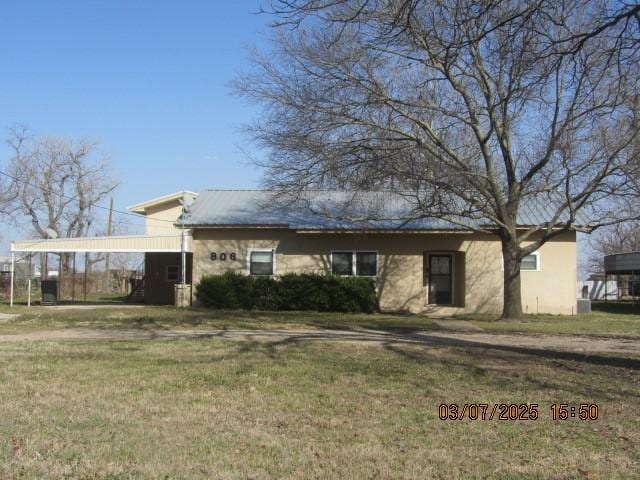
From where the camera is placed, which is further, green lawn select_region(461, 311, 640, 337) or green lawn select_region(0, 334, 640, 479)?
green lawn select_region(461, 311, 640, 337)

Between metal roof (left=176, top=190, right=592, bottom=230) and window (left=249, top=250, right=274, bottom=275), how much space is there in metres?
1.12

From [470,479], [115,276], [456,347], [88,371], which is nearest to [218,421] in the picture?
[470,479]

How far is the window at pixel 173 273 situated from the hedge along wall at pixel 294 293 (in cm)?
577

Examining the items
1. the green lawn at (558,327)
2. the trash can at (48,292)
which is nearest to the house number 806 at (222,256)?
the trash can at (48,292)

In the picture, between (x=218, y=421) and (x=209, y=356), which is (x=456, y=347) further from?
(x=218, y=421)

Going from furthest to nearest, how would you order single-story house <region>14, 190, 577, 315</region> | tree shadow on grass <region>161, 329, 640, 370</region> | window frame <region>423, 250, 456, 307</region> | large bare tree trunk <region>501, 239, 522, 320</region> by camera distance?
window frame <region>423, 250, 456, 307</region>, single-story house <region>14, 190, 577, 315</region>, large bare tree trunk <region>501, 239, 522, 320</region>, tree shadow on grass <region>161, 329, 640, 370</region>

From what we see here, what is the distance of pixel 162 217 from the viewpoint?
32312mm

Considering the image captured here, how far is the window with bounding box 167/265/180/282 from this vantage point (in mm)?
29219

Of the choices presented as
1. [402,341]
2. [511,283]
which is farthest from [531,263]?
[402,341]

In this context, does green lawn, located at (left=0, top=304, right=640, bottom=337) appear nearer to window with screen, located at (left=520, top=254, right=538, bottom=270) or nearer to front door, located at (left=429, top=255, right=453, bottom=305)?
window with screen, located at (left=520, top=254, right=538, bottom=270)

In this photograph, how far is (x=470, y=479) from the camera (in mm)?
5051

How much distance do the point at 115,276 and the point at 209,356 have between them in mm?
41758

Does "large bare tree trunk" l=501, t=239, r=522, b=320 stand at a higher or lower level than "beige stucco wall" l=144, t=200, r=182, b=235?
lower

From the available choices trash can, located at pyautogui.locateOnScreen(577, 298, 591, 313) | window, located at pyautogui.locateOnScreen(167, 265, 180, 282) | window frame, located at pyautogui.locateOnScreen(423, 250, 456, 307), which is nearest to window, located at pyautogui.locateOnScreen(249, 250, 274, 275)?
window, located at pyautogui.locateOnScreen(167, 265, 180, 282)
